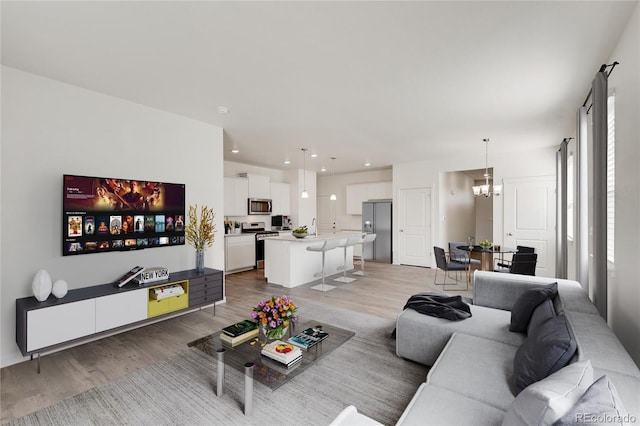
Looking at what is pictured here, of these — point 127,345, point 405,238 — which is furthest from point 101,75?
point 405,238

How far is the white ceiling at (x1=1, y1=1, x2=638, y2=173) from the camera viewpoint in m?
1.99

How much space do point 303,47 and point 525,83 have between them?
2.35m

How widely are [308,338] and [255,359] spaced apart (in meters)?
0.48

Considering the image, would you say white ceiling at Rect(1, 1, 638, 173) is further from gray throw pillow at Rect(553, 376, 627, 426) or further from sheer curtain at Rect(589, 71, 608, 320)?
gray throw pillow at Rect(553, 376, 627, 426)

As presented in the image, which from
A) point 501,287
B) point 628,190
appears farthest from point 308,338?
point 628,190

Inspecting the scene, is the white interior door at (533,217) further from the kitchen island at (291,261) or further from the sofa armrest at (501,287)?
the kitchen island at (291,261)

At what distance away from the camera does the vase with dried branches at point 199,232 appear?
13.4 feet

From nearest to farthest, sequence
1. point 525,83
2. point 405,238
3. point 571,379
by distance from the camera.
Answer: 1. point 571,379
2. point 525,83
3. point 405,238

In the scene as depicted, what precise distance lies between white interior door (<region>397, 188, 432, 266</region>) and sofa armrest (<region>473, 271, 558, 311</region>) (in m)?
4.13

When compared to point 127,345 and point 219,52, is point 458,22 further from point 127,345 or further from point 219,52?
point 127,345

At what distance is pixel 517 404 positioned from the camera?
1205 millimetres

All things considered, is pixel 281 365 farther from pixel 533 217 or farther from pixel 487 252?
pixel 533 217

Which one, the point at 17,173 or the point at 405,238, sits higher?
the point at 17,173

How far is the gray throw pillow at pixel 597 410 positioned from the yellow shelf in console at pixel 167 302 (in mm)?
3612
